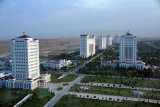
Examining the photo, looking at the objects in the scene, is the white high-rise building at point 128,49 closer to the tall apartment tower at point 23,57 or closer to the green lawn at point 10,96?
the tall apartment tower at point 23,57

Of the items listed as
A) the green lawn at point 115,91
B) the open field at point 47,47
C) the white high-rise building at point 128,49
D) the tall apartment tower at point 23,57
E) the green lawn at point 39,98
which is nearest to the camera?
the green lawn at point 39,98

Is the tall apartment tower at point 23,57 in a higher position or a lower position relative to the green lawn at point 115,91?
higher

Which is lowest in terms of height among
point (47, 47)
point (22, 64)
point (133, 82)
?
point (133, 82)

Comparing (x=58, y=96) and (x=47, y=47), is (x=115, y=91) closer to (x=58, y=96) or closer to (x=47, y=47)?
(x=58, y=96)

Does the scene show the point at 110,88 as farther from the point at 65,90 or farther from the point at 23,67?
the point at 23,67

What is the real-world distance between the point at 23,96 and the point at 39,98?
26.7 inches

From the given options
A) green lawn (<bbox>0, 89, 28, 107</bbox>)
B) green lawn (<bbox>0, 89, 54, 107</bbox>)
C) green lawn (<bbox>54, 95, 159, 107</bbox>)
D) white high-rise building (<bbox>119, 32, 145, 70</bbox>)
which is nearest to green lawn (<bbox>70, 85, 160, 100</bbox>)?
green lawn (<bbox>54, 95, 159, 107</bbox>)

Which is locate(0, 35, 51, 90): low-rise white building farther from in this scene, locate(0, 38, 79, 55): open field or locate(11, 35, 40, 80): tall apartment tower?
locate(0, 38, 79, 55): open field

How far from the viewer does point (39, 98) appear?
5.70 metres

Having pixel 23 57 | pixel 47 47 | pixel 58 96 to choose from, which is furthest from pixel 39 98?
pixel 47 47

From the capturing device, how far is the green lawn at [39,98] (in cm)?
520

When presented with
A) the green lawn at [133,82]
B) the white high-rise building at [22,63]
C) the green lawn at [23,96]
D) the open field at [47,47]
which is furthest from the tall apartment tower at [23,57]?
the open field at [47,47]

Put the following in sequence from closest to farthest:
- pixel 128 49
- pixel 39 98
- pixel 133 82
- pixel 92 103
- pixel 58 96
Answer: pixel 92 103, pixel 39 98, pixel 58 96, pixel 133 82, pixel 128 49

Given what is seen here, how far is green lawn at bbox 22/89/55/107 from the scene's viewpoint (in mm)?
5203
